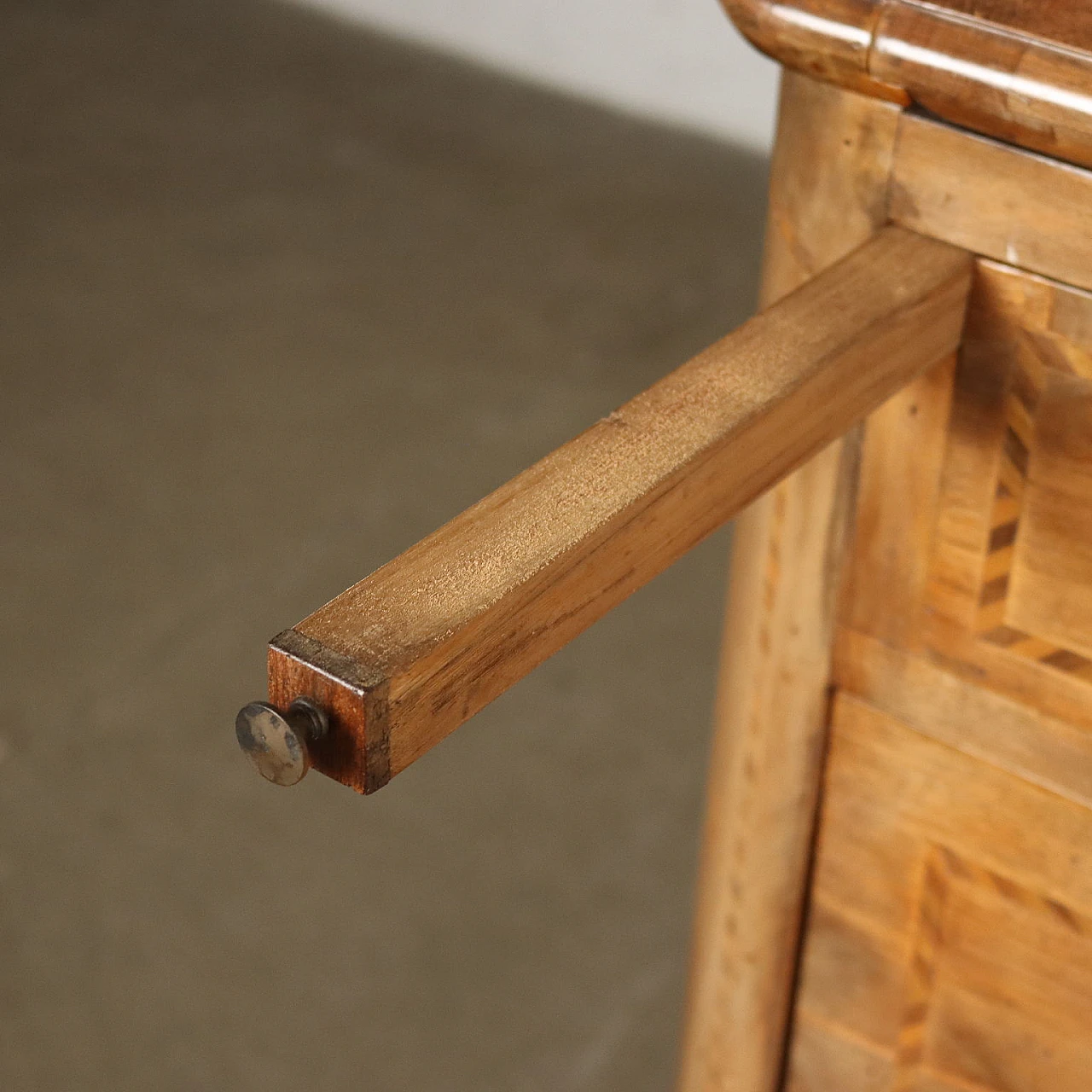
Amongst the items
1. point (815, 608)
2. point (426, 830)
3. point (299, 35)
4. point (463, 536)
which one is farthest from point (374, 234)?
point (463, 536)

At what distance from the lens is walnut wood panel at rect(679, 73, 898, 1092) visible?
0.53m

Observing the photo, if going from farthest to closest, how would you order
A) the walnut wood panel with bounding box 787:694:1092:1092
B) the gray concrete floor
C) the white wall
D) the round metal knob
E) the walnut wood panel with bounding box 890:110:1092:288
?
the white wall
the gray concrete floor
the walnut wood panel with bounding box 787:694:1092:1092
the walnut wood panel with bounding box 890:110:1092:288
the round metal knob

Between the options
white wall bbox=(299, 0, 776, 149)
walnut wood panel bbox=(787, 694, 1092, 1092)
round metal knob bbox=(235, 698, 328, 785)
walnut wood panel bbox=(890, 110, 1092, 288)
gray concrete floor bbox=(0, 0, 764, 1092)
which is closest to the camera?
round metal knob bbox=(235, 698, 328, 785)

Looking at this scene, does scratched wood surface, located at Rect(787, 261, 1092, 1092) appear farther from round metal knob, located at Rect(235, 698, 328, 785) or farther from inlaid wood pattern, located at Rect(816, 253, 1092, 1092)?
round metal knob, located at Rect(235, 698, 328, 785)

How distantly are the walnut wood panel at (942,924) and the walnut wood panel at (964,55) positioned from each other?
239 millimetres

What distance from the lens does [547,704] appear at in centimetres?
166

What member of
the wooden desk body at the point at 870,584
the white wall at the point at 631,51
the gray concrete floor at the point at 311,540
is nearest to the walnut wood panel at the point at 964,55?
the wooden desk body at the point at 870,584

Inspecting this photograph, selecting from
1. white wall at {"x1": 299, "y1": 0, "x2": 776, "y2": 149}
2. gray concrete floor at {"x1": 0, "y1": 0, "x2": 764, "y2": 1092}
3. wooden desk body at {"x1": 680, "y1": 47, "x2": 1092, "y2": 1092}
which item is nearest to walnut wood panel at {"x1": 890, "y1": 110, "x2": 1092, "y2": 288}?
wooden desk body at {"x1": 680, "y1": 47, "x2": 1092, "y2": 1092}

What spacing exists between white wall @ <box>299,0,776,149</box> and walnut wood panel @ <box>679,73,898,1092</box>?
2.06 meters

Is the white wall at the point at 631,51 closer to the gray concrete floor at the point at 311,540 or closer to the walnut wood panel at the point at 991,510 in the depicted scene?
the gray concrete floor at the point at 311,540

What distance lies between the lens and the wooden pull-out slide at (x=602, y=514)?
36 cm

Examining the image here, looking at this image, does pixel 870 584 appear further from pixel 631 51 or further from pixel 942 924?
pixel 631 51

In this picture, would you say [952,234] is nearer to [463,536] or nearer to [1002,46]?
[1002,46]

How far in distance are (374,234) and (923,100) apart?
1967 millimetres
